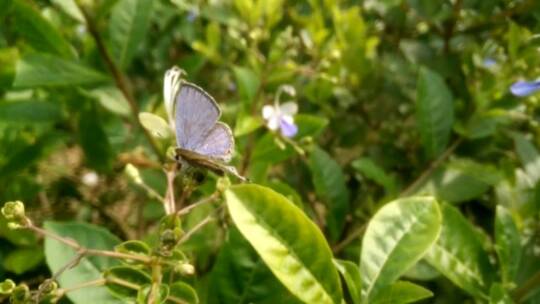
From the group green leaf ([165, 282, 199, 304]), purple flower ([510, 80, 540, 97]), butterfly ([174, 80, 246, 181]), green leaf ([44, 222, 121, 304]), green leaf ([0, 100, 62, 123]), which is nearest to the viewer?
butterfly ([174, 80, 246, 181])

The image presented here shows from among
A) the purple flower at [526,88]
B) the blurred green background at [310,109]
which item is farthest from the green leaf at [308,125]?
the purple flower at [526,88]

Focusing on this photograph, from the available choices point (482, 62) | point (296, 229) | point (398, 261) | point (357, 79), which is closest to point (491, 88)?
point (482, 62)

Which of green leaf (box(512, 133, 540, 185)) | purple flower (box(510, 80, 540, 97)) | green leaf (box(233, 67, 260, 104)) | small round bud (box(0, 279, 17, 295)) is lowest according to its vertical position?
green leaf (box(512, 133, 540, 185))

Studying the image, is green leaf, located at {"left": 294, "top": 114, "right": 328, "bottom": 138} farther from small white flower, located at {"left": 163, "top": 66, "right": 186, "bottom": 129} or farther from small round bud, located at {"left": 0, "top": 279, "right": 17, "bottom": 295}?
small round bud, located at {"left": 0, "top": 279, "right": 17, "bottom": 295}

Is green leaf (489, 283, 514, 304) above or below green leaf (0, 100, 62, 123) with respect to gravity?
below

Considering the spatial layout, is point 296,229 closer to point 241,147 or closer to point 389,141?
point 241,147

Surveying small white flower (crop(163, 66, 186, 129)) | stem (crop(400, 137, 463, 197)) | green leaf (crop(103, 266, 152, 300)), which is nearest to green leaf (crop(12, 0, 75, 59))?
small white flower (crop(163, 66, 186, 129))

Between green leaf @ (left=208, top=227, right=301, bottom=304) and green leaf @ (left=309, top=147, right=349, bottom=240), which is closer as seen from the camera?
green leaf @ (left=208, top=227, right=301, bottom=304)

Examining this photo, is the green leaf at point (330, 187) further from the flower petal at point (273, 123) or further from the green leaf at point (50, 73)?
the green leaf at point (50, 73)
